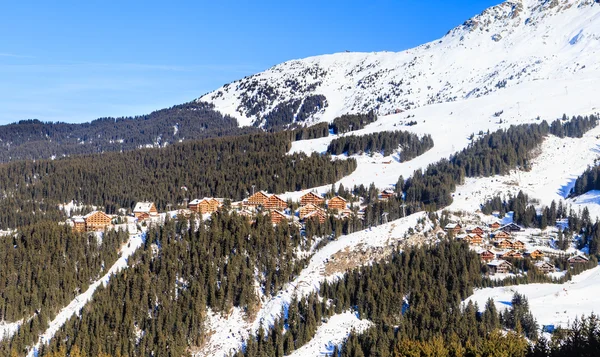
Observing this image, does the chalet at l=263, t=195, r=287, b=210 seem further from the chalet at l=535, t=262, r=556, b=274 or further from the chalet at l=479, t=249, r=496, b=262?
the chalet at l=535, t=262, r=556, b=274

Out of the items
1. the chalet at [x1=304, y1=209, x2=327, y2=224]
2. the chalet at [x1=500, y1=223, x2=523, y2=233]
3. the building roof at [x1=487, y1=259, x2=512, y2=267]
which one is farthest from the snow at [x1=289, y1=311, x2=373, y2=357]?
the chalet at [x1=500, y1=223, x2=523, y2=233]

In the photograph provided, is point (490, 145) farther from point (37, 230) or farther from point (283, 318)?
point (37, 230)

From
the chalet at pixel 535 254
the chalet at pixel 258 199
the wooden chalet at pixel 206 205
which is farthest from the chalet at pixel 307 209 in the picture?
the chalet at pixel 535 254

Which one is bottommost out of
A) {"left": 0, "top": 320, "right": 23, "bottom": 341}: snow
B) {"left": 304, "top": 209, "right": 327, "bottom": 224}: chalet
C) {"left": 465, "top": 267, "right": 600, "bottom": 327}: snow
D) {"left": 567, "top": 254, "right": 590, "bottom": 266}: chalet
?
{"left": 465, "top": 267, "right": 600, "bottom": 327}: snow

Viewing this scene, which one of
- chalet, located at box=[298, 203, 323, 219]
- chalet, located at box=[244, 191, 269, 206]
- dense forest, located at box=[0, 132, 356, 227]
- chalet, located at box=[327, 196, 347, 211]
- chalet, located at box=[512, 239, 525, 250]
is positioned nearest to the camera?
chalet, located at box=[512, 239, 525, 250]

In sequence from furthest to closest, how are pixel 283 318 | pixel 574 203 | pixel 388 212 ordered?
1. pixel 574 203
2. pixel 388 212
3. pixel 283 318

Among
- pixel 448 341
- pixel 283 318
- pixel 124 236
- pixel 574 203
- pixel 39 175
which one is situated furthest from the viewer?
pixel 39 175

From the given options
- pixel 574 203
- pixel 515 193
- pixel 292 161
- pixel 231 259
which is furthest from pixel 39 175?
pixel 574 203
